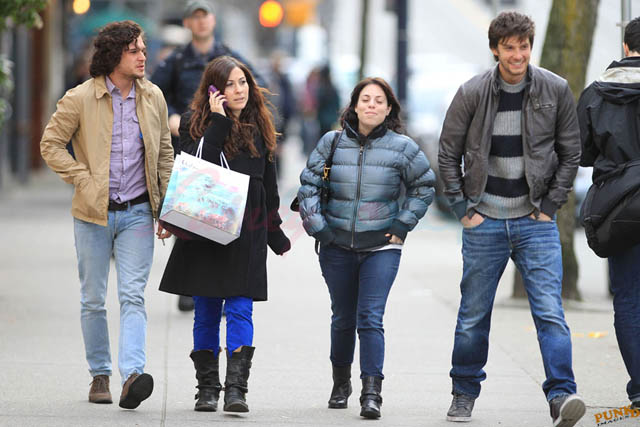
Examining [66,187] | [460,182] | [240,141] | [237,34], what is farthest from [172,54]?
[237,34]

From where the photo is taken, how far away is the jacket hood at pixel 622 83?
6.09 meters

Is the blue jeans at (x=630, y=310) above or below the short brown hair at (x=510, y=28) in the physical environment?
below

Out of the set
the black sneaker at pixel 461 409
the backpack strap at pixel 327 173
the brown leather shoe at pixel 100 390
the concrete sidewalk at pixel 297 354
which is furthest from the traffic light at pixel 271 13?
the black sneaker at pixel 461 409

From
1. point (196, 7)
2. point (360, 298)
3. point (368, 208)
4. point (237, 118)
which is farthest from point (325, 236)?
point (196, 7)

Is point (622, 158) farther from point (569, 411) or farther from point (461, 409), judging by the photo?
point (461, 409)

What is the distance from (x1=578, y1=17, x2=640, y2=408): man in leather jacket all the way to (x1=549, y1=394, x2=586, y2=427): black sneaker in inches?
28.2

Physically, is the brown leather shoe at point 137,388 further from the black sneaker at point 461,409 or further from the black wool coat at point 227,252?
the black sneaker at point 461,409

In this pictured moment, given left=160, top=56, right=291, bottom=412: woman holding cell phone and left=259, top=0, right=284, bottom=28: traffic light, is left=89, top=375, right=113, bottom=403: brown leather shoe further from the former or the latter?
left=259, top=0, right=284, bottom=28: traffic light

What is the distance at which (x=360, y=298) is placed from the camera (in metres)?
6.25

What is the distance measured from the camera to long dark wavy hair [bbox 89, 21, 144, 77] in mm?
6215

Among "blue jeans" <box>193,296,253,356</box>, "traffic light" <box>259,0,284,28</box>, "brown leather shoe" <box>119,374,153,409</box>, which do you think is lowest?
"brown leather shoe" <box>119,374,153,409</box>

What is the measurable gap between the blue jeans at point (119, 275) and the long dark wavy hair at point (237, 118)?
50 cm

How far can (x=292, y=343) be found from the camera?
325 inches

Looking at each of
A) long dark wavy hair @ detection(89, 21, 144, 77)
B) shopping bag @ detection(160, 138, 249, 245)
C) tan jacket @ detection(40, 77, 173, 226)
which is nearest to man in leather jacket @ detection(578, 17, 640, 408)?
shopping bag @ detection(160, 138, 249, 245)
